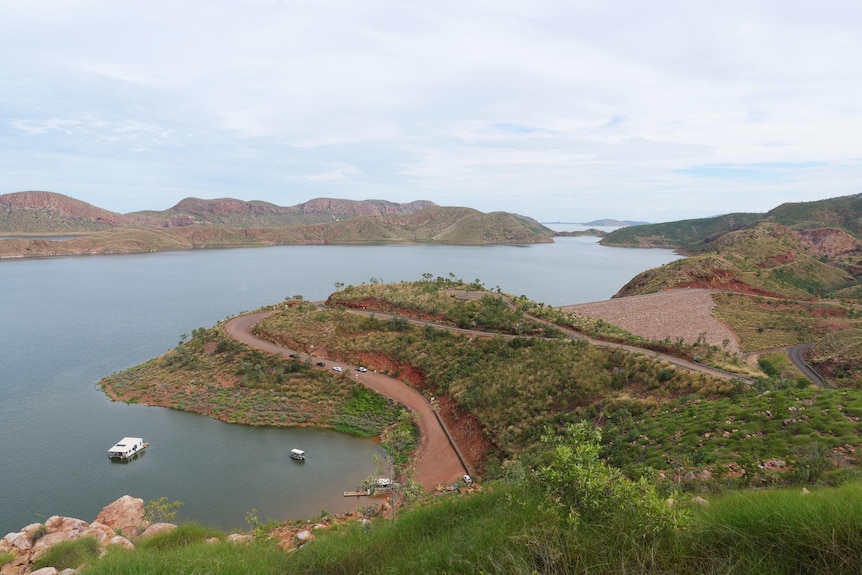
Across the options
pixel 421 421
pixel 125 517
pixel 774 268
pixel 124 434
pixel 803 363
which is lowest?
pixel 124 434

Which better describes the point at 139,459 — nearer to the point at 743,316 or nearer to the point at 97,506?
the point at 97,506

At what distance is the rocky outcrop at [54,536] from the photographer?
1202cm

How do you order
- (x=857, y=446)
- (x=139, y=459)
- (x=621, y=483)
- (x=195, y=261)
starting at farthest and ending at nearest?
(x=195, y=261)
(x=139, y=459)
(x=857, y=446)
(x=621, y=483)

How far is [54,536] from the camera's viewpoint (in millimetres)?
13398

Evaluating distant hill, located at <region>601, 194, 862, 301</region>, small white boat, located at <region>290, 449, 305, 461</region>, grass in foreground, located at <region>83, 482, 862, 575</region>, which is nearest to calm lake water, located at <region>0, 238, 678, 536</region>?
small white boat, located at <region>290, 449, 305, 461</region>

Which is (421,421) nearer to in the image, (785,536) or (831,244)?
(785,536)

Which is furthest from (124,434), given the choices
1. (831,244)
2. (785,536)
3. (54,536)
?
(831,244)

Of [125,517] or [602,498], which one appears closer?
[602,498]

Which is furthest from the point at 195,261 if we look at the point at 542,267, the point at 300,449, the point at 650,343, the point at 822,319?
the point at 822,319

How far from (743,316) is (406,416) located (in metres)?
51.0

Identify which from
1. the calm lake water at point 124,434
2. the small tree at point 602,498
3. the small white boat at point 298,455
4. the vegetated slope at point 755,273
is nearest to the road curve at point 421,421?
the calm lake water at point 124,434

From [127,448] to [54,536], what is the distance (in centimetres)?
1870

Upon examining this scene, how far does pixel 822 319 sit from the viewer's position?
5203cm

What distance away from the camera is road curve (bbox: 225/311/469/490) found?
26.1m
